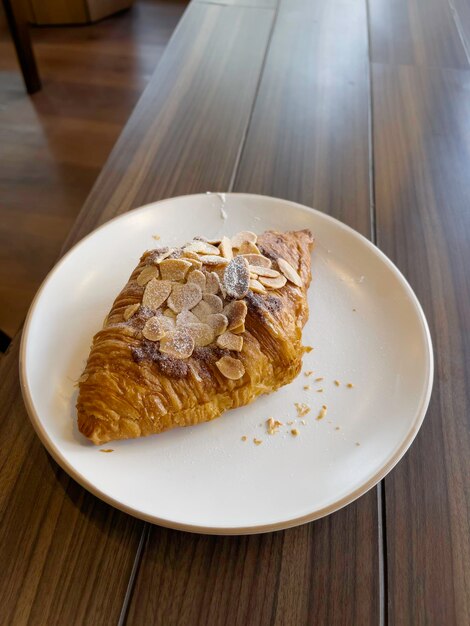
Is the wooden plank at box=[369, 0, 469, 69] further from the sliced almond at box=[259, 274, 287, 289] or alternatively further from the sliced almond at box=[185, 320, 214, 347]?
the sliced almond at box=[185, 320, 214, 347]

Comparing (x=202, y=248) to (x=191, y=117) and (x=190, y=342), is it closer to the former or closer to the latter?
(x=190, y=342)

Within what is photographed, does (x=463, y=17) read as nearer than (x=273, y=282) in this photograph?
No

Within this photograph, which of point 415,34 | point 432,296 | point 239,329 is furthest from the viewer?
point 415,34

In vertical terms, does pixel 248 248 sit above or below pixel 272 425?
above

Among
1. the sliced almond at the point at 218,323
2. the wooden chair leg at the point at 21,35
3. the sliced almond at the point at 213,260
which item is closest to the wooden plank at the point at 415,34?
the sliced almond at the point at 213,260

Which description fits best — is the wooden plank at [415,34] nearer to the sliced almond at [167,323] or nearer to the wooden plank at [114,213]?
the wooden plank at [114,213]

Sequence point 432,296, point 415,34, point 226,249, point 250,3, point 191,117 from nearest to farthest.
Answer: point 226,249, point 432,296, point 191,117, point 415,34, point 250,3

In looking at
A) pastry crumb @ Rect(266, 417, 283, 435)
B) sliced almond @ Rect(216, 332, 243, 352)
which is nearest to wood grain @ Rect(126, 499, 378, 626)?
pastry crumb @ Rect(266, 417, 283, 435)

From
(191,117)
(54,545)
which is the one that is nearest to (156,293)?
(54,545)
